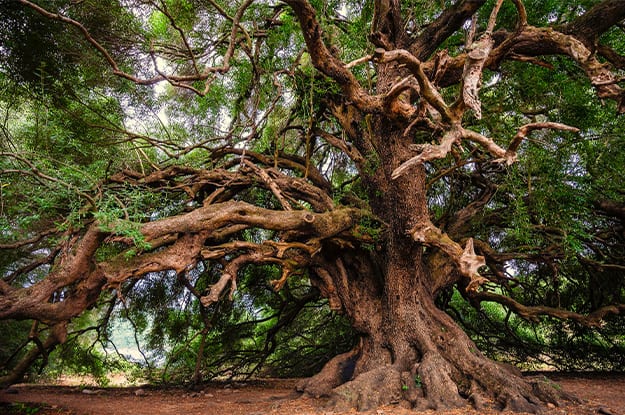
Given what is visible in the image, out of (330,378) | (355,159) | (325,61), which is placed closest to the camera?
(325,61)

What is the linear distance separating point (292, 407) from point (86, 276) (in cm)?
A: 278

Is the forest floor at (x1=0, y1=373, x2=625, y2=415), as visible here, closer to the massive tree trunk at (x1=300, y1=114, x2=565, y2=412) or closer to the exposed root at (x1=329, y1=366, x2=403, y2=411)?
Result: the exposed root at (x1=329, y1=366, x2=403, y2=411)

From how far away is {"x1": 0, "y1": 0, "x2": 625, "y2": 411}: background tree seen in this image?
12.2ft

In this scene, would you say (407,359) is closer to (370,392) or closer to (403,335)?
(403,335)

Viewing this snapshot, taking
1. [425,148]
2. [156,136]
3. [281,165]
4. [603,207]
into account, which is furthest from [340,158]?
[425,148]

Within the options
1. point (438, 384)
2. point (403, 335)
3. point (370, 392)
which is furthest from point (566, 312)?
point (370, 392)

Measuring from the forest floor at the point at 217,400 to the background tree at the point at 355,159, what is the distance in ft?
1.35

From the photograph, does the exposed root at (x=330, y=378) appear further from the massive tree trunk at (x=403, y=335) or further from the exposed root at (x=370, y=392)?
the exposed root at (x=370, y=392)

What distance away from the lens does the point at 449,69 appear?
4.71m

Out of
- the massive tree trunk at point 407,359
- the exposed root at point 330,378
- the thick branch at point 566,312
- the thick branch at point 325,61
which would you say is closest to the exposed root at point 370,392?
the massive tree trunk at point 407,359

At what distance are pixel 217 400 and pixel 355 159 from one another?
4261 mm

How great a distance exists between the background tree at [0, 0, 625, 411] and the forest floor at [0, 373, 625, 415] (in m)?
0.41

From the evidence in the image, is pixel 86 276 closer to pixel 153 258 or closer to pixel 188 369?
pixel 153 258

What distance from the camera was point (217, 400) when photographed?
5.89 metres
